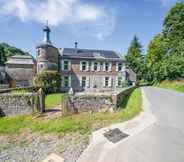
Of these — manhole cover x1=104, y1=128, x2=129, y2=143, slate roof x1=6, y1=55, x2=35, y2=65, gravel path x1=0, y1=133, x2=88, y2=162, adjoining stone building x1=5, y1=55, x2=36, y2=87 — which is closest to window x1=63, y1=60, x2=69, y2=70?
adjoining stone building x1=5, y1=55, x2=36, y2=87

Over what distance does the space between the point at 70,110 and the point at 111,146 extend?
4922mm

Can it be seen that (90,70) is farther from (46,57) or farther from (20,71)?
(20,71)

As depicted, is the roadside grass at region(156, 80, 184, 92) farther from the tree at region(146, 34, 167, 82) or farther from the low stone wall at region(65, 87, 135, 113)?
the low stone wall at region(65, 87, 135, 113)

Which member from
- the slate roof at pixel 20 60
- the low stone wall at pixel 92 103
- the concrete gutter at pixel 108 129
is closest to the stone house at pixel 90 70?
the slate roof at pixel 20 60

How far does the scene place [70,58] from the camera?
28.3 meters

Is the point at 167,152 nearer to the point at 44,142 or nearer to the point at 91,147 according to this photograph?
the point at 91,147

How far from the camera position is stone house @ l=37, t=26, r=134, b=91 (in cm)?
2767

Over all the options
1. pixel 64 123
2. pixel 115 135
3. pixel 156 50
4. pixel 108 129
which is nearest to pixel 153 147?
pixel 115 135

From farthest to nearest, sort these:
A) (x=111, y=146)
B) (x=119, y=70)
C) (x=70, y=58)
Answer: (x=119, y=70) < (x=70, y=58) < (x=111, y=146)

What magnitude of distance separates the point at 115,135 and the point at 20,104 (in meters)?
7.21

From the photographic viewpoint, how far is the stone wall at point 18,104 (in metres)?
10.8

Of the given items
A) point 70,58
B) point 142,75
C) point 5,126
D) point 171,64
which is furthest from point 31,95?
point 142,75

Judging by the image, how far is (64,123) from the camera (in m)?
8.55

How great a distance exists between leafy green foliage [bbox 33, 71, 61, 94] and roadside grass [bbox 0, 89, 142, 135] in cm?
1118
